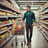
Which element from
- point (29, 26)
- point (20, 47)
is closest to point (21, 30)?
point (29, 26)

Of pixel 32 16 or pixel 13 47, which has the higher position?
pixel 32 16

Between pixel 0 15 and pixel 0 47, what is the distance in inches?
49.4

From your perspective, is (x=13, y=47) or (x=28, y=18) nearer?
(x=13, y=47)

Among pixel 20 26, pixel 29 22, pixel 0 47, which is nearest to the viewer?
pixel 0 47

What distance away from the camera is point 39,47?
167 inches

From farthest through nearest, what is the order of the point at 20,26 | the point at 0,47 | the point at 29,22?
1. the point at 20,26
2. the point at 29,22
3. the point at 0,47

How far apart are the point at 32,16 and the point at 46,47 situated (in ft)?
4.76

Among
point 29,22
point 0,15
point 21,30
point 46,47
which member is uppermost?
point 0,15

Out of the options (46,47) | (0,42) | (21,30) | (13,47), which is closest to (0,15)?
(0,42)

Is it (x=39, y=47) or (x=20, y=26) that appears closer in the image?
(x=39, y=47)

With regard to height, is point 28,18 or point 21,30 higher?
point 28,18

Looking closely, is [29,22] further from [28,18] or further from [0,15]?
[0,15]

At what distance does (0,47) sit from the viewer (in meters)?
4.16

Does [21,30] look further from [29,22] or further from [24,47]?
[24,47]
